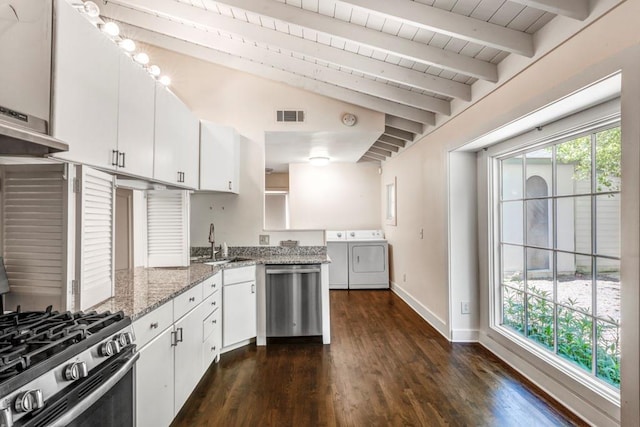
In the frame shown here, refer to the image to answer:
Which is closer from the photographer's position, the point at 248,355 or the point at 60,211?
the point at 60,211

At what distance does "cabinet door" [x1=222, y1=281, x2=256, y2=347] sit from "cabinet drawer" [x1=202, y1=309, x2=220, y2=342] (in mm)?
152

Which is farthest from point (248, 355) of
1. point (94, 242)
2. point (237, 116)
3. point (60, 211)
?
point (237, 116)

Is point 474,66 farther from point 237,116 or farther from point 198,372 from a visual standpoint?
point 198,372

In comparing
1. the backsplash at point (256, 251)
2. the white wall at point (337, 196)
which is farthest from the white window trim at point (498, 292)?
the white wall at point (337, 196)

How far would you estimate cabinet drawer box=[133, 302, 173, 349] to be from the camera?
1.59 metres

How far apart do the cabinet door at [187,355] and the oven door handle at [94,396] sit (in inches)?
27.9

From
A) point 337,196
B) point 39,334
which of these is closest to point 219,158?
point 39,334

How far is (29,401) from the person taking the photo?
0.88 metres

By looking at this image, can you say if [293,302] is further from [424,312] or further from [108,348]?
[108,348]

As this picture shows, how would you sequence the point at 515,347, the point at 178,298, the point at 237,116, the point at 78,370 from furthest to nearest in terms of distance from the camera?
the point at 237,116 < the point at 515,347 < the point at 178,298 < the point at 78,370

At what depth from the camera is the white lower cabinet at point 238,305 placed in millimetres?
3100

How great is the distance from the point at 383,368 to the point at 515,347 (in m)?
1.08

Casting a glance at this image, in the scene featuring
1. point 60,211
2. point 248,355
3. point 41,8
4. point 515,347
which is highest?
point 41,8

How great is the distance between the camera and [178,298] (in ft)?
6.81
